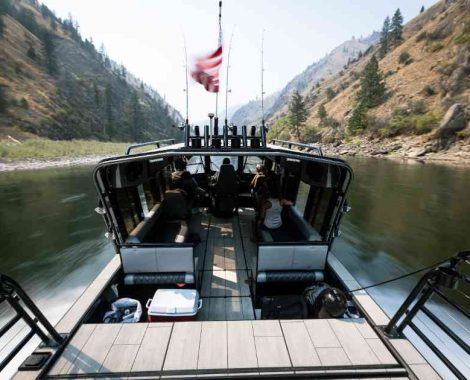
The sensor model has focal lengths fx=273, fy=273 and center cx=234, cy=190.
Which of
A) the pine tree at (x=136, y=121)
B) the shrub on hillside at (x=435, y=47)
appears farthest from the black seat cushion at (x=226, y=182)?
the pine tree at (x=136, y=121)

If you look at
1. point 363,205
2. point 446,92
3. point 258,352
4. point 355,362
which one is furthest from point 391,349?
point 446,92

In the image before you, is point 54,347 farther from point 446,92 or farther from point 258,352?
point 446,92

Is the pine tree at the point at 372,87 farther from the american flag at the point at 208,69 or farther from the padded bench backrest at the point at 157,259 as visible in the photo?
the padded bench backrest at the point at 157,259

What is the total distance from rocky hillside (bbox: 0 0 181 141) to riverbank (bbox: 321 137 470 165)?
75.5 metres

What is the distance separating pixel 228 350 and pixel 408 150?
5494 centimetres

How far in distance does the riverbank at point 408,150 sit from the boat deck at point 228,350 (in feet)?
150

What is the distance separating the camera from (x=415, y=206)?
20.1m

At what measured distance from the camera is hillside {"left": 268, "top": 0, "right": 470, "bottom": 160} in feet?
148

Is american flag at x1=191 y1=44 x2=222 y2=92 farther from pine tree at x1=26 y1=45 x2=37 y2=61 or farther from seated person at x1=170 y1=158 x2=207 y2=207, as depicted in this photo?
pine tree at x1=26 y1=45 x2=37 y2=61

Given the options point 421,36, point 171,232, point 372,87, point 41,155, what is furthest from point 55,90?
point 421,36

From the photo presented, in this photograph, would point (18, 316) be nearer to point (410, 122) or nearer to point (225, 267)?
point (225, 267)

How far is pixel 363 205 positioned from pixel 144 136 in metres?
107

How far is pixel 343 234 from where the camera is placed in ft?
51.2

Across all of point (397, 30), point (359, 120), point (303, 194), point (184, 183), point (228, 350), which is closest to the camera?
point (228, 350)
